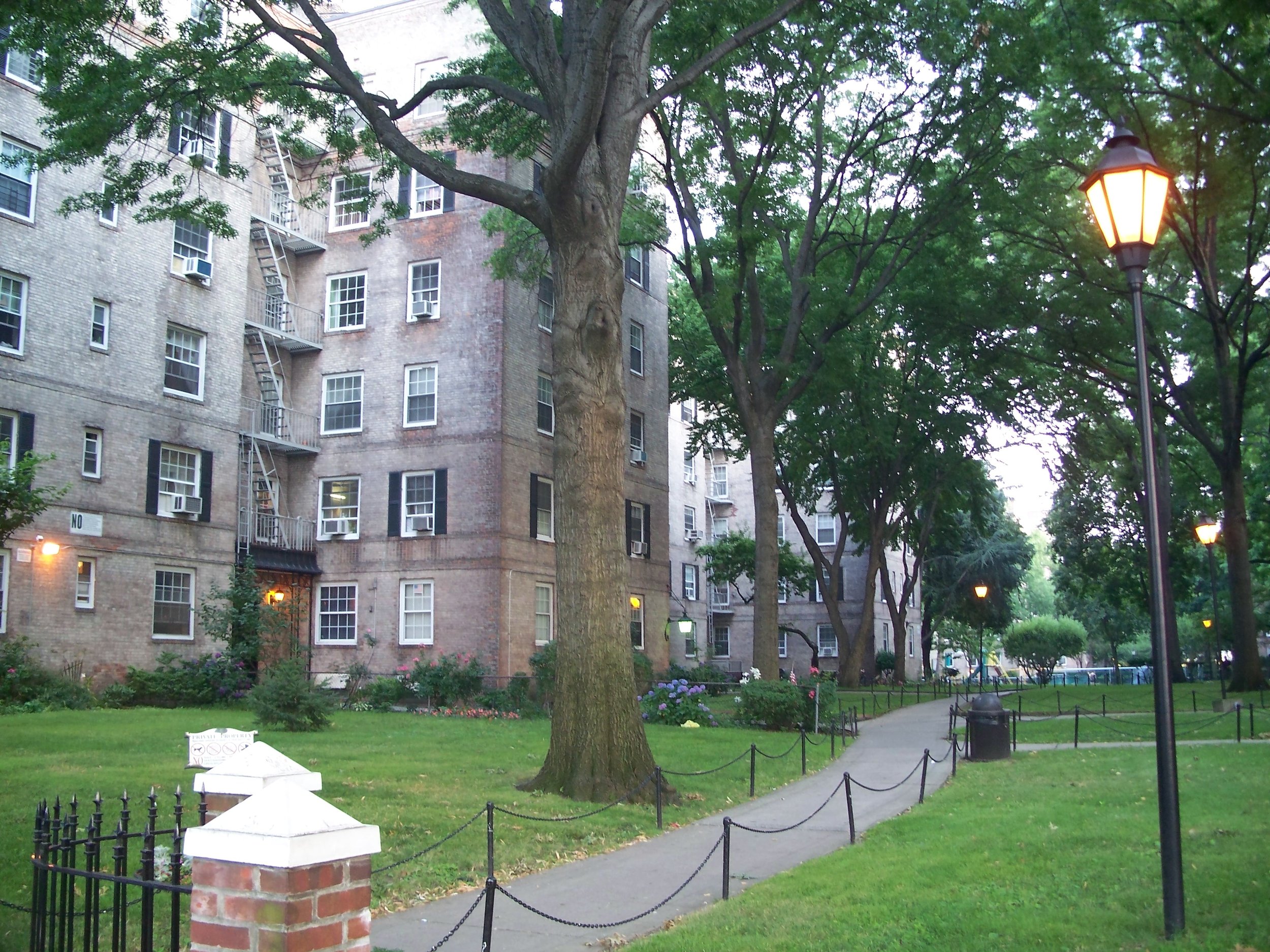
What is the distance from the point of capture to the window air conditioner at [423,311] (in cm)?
3203

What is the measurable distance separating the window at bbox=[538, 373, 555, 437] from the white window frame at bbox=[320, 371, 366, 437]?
16.8 feet

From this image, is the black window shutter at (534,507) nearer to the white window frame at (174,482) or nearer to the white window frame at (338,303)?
the white window frame at (338,303)

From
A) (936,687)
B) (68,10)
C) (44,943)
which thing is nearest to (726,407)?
(936,687)

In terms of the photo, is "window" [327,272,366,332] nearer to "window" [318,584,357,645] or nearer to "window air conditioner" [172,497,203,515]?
"window air conditioner" [172,497,203,515]

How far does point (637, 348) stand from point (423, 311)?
870 cm

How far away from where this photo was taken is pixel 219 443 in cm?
2927

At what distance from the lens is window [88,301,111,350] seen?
26.2 metres

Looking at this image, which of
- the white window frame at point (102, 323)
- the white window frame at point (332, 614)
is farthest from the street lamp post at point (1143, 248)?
the white window frame at point (332, 614)

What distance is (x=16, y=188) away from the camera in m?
24.6

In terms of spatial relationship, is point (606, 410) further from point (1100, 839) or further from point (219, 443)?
point (219, 443)

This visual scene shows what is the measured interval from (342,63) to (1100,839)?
43.4 ft

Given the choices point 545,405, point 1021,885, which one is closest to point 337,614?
point 545,405

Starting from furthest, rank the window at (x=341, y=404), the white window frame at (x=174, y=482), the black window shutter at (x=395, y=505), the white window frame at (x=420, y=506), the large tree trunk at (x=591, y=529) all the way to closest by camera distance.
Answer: the window at (x=341, y=404), the black window shutter at (x=395, y=505), the white window frame at (x=420, y=506), the white window frame at (x=174, y=482), the large tree trunk at (x=591, y=529)

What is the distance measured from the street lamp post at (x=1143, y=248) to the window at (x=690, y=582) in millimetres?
45973
